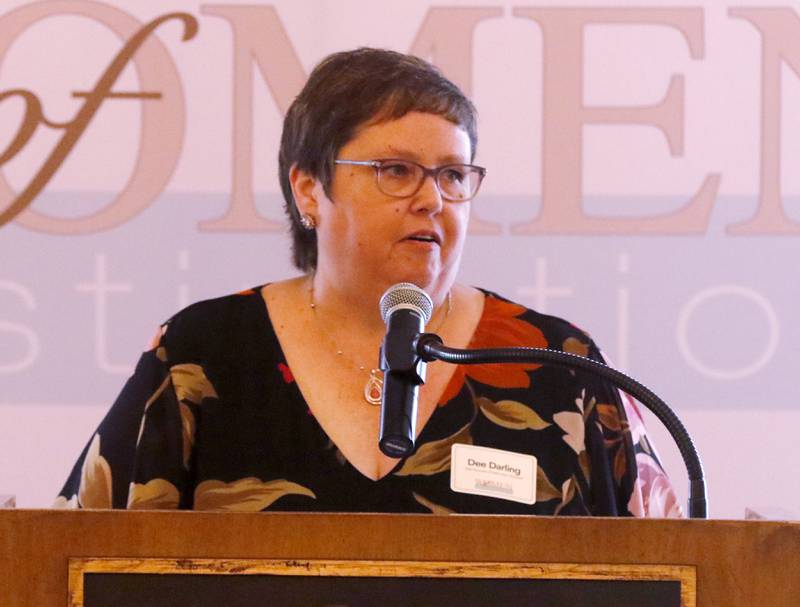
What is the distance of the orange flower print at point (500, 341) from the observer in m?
1.93

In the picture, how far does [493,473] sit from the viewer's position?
1.73 m

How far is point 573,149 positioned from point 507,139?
161 millimetres

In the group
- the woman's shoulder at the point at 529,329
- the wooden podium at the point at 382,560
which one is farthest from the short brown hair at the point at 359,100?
the wooden podium at the point at 382,560

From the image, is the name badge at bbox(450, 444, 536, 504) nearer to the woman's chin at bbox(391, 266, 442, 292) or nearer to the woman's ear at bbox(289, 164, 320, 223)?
the woman's chin at bbox(391, 266, 442, 292)

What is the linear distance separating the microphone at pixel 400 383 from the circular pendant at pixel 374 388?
0.59 meters

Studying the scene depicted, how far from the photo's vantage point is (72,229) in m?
2.96

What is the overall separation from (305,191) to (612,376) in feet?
3.04

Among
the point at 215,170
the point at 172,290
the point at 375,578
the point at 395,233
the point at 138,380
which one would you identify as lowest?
the point at 375,578

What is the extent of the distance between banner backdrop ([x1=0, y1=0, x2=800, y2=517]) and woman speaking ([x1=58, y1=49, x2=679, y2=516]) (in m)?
0.94

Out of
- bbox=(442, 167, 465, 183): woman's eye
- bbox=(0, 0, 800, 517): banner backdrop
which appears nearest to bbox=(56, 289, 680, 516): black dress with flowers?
bbox=(442, 167, 465, 183): woman's eye

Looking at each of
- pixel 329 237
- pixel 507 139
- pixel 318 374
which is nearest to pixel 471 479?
pixel 318 374

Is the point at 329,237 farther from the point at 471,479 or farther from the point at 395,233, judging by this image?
the point at 471,479

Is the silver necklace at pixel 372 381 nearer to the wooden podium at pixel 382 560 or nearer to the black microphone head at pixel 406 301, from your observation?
the black microphone head at pixel 406 301

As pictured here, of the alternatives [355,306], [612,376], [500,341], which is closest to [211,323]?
[355,306]
